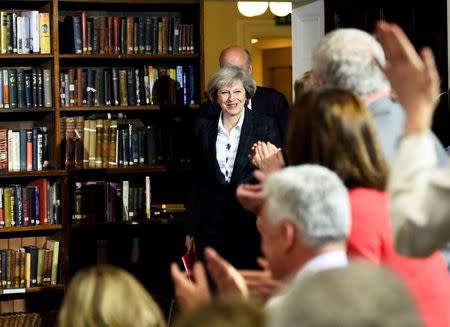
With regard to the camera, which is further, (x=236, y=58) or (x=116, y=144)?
(x=116, y=144)

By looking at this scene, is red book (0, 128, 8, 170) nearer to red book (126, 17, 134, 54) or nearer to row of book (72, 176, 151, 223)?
row of book (72, 176, 151, 223)

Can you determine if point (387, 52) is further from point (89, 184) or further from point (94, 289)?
point (89, 184)

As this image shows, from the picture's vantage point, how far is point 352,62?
9.11 feet

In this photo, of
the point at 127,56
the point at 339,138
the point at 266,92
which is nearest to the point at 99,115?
the point at 127,56

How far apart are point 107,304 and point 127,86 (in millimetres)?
4932

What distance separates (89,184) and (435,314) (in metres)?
4.72

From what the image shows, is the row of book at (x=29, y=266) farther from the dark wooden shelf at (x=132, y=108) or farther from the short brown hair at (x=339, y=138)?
the short brown hair at (x=339, y=138)

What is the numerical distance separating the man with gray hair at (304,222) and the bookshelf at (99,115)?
4.59 m

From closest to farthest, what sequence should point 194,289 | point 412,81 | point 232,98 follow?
point 412,81, point 194,289, point 232,98

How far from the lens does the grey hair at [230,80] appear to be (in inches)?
203

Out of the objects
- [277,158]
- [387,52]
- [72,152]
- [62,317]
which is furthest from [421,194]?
[72,152]

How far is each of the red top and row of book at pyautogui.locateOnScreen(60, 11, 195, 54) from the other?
4.67 m

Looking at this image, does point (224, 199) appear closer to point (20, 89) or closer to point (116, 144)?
point (116, 144)

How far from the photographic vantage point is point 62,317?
215 cm
